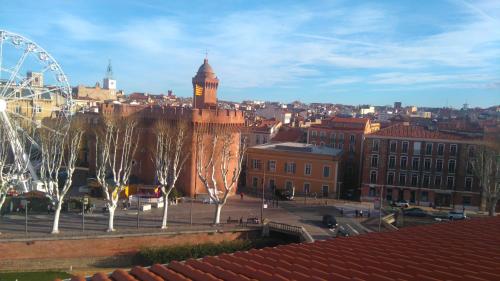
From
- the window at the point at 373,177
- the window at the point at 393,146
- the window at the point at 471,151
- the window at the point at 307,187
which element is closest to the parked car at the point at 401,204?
the window at the point at 373,177

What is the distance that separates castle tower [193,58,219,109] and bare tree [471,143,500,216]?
24.8 meters

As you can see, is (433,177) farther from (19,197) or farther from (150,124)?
(19,197)

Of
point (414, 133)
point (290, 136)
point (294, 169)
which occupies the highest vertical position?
point (414, 133)

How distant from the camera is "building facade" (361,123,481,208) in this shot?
3947 centimetres

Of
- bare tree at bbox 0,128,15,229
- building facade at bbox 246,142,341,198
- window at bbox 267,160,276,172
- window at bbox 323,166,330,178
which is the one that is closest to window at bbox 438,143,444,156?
building facade at bbox 246,142,341,198

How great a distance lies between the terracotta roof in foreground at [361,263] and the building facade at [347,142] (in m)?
36.1

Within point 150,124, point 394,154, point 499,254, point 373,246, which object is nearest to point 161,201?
point 150,124

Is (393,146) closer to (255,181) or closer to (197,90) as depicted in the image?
(255,181)

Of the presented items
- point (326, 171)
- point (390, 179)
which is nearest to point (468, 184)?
point (390, 179)

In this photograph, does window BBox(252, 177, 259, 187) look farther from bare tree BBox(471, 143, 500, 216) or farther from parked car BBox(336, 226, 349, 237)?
bare tree BBox(471, 143, 500, 216)

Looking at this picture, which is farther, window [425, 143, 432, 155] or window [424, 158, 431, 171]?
window [424, 158, 431, 171]

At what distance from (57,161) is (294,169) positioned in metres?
22.0

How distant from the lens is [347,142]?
4994 centimetres

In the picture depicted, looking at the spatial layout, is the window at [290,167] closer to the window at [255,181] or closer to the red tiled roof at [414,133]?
the window at [255,181]
